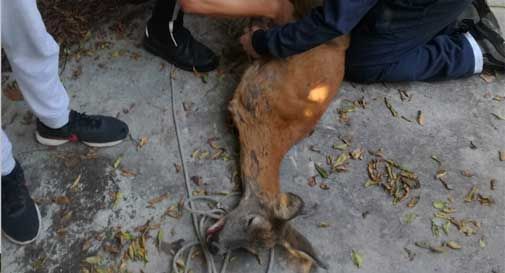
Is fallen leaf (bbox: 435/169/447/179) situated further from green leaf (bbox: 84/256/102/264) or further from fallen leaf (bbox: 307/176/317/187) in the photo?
green leaf (bbox: 84/256/102/264)

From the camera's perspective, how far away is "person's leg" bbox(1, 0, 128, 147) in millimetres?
1739

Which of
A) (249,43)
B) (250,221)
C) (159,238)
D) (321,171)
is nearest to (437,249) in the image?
(321,171)

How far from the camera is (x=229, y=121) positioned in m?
2.55

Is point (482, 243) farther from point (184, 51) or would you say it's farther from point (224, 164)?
point (184, 51)

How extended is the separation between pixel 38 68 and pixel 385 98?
173cm

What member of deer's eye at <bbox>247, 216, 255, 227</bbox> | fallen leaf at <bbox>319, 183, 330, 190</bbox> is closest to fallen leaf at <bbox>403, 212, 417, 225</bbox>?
fallen leaf at <bbox>319, 183, 330, 190</bbox>

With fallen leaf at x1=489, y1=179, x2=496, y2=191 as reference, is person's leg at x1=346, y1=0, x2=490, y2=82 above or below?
above

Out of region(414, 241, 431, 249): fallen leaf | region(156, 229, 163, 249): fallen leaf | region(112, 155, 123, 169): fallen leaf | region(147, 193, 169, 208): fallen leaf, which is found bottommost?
region(156, 229, 163, 249): fallen leaf

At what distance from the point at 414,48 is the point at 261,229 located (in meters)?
1.44

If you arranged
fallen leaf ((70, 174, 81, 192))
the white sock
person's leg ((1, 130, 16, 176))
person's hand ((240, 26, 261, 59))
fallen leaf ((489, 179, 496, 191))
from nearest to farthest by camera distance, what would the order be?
person's leg ((1, 130, 16, 176)) < fallen leaf ((70, 174, 81, 192)) < fallen leaf ((489, 179, 496, 191)) < person's hand ((240, 26, 261, 59)) < the white sock

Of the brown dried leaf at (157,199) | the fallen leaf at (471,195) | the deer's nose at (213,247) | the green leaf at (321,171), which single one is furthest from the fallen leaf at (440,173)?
the brown dried leaf at (157,199)

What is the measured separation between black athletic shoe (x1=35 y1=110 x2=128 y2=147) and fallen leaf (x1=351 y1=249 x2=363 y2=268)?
3.93 ft

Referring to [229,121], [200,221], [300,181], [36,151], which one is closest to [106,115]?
[36,151]

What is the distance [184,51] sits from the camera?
8.97 ft
